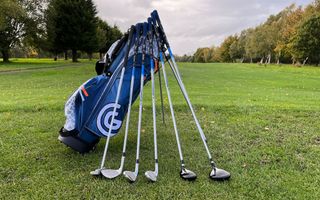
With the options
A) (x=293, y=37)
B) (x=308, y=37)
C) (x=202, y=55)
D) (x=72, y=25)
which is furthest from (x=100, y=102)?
(x=202, y=55)

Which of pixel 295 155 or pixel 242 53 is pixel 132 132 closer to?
pixel 295 155

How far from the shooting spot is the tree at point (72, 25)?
141 ft

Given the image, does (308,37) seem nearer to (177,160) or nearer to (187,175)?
(177,160)

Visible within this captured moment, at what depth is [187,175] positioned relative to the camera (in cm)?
373

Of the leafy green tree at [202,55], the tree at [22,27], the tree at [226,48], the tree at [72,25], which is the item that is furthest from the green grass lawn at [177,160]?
the leafy green tree at [202,55]

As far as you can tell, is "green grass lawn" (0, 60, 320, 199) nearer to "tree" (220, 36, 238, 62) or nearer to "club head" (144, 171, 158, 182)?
"club head" (144, 171, 158, 182)

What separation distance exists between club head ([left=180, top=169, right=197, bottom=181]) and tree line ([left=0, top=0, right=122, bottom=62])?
123ft

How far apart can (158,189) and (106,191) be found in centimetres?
57

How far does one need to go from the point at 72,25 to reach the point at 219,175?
143ft

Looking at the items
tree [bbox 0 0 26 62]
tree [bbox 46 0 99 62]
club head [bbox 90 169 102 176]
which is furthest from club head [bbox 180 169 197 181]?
tree [bbox 46 0 99 62]

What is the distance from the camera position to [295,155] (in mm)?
4633

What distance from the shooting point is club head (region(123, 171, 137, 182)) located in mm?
3607

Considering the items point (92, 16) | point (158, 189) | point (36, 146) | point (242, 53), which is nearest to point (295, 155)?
point (158, 189)

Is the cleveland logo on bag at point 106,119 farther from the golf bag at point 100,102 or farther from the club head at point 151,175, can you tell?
the club head at point 151,175
